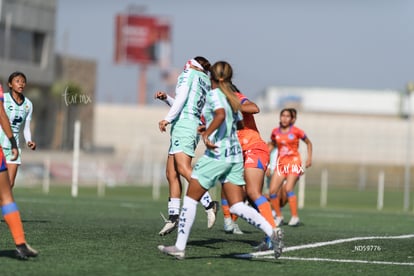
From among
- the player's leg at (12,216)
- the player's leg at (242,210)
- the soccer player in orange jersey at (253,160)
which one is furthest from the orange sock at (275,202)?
the player's leg at (12,216)

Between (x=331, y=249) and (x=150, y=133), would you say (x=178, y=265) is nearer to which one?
(x=331, y=249)

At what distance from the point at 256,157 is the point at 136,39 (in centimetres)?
8947

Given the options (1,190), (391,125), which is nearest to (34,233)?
(1,190)

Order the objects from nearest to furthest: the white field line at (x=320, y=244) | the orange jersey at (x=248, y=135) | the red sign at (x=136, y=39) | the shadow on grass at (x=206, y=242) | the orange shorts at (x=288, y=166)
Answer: the white field line at (x=320, y=244) < the orange jersey at (x=248, y=135) < the shadow on grass at (x=206, y=242) < the orange shorts at (x=288, y=166) < the red sign at (x=136, y=39)

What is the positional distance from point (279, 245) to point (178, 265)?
1.09 metres

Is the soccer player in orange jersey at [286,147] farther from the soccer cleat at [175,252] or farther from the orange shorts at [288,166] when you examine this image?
the soccer cleat at [175,252]

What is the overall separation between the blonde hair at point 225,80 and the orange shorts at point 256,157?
52.8 inches

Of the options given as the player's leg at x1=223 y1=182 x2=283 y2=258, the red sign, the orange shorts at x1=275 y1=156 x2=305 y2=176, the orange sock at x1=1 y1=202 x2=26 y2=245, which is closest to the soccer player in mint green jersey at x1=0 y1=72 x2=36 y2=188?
the orange sock at x1=1 y1=202 x2=26 y2=245

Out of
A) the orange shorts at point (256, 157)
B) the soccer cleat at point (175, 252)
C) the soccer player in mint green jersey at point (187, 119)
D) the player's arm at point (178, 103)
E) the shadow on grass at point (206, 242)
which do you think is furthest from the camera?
the soccer player in mint green jersey at point (187, 119)

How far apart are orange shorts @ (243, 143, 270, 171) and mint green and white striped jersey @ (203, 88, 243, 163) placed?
1.19 meters

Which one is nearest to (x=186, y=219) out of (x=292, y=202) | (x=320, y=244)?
(x=320, y=244)

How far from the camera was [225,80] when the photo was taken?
1107 centimetres

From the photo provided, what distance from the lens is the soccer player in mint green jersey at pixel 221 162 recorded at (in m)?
10.9

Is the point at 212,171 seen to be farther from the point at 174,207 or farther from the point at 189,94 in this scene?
the point at 174,207
